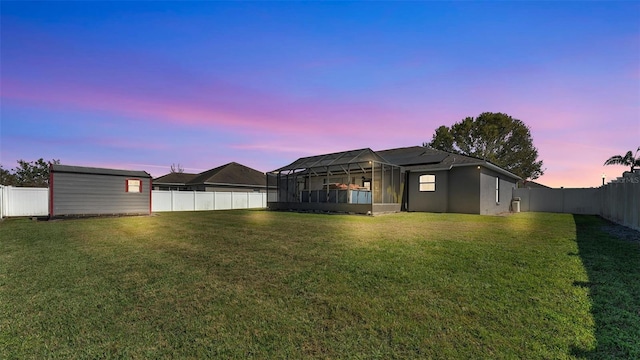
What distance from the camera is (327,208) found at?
1514cm

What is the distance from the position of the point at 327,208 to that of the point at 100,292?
12127 mm

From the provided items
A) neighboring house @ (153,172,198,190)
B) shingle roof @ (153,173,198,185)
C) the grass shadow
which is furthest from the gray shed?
the grass shadow

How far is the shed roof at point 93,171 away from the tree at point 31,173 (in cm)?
2030

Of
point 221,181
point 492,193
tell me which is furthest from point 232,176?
point 492,193

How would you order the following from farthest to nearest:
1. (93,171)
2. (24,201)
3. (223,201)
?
(223,201) < (24,201) < (93,171)

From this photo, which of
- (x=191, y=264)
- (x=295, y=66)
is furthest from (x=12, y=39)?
(x=191, y=264)

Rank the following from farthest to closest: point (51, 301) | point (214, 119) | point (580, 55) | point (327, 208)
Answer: point (327, 208) < point (214, 119) < point (580, 55) < point (51, 301)

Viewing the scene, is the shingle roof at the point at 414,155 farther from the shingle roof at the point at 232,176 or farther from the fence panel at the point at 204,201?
the shingle roof at the point at 232,176

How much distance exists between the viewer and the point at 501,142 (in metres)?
29.7

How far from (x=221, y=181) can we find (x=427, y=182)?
18131 millimetres

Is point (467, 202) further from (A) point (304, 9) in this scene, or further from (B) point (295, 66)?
(A) point (304, 9)

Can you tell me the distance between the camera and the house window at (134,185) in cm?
1544

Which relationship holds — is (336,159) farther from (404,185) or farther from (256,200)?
(256,200)

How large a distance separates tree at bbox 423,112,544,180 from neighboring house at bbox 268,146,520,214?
40.6 ft
